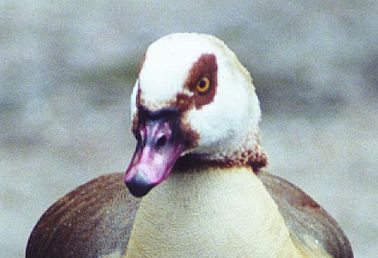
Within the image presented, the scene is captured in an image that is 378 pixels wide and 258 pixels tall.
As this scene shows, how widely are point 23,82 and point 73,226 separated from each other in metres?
1.78

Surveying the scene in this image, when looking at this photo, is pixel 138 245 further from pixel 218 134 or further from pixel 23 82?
pixel 23 82

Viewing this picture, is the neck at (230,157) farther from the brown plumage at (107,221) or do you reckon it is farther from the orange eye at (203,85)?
the brown plumage at (107,221)

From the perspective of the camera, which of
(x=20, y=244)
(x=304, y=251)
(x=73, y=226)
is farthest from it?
(x=20, y=244)

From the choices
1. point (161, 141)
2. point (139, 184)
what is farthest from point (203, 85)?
point (139, 184)

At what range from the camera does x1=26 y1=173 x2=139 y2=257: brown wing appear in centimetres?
280

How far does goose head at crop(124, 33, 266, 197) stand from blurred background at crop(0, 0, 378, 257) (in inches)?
72.8

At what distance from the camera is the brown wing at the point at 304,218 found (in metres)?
2.89

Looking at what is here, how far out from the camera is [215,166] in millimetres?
2318

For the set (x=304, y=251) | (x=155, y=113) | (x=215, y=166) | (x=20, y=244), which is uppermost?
(x=155, y=113)

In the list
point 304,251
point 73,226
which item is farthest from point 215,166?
point 73,226

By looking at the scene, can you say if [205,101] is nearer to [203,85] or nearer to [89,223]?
[203,85]

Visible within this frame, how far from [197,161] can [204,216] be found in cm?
11

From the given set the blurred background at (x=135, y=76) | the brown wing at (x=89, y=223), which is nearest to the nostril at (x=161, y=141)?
the brown wing at (x=89, y=223)

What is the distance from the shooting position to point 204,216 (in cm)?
232
